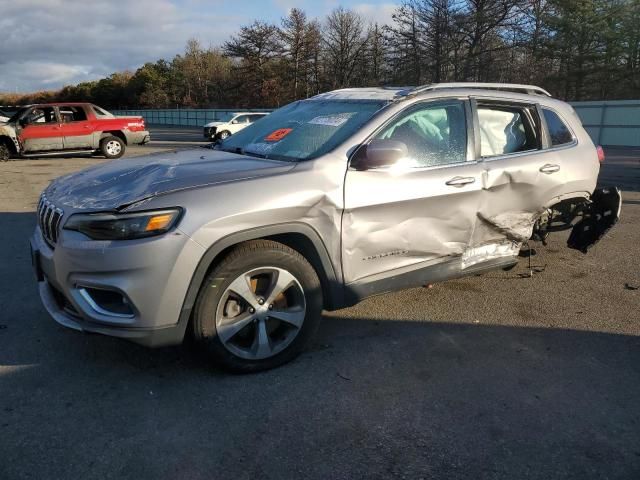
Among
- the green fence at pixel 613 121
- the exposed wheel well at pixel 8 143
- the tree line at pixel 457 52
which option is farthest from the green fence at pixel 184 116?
the exposed wheel well at pixel 8 143

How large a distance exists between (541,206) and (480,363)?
68.1 inches

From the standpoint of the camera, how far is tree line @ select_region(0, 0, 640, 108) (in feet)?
110

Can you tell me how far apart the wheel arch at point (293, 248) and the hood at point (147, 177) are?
1.14ft

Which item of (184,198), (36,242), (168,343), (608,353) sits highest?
(184,198)

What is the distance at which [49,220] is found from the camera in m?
3.19

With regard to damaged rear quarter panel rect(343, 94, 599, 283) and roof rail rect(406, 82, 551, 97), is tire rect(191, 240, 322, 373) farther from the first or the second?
roof rail rect(406, 82, 551, 97)

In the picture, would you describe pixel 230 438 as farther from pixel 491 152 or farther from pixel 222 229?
pixel 491 152

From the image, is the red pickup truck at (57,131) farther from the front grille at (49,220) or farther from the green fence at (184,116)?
the green fence at (184,116)

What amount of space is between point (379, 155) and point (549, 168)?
195 cm

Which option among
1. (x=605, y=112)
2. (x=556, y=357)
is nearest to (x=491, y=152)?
(x=556, y=357)

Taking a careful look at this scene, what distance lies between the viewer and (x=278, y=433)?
2672 millimetres

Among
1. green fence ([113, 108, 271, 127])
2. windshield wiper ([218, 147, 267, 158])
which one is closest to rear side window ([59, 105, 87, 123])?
windshield wiper ([218, 147, 267, 158])

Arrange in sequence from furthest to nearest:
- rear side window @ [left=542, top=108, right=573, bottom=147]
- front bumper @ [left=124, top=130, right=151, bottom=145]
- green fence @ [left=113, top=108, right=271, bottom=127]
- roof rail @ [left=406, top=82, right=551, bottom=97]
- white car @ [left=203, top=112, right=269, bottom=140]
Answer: green fence @ [left=113, top=108, right=271, bottom=127] < white car @ [left=203, top=112, right=269, bottom=140] < front bumper @ [left=124, top=130, right=151, bottom=145] < rear side window @ [left=542, top=108, right=573, bottom=147] < roof rail @ [left=406, top=82, right=551, bottom=97]

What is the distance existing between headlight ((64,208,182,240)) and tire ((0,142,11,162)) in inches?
605
